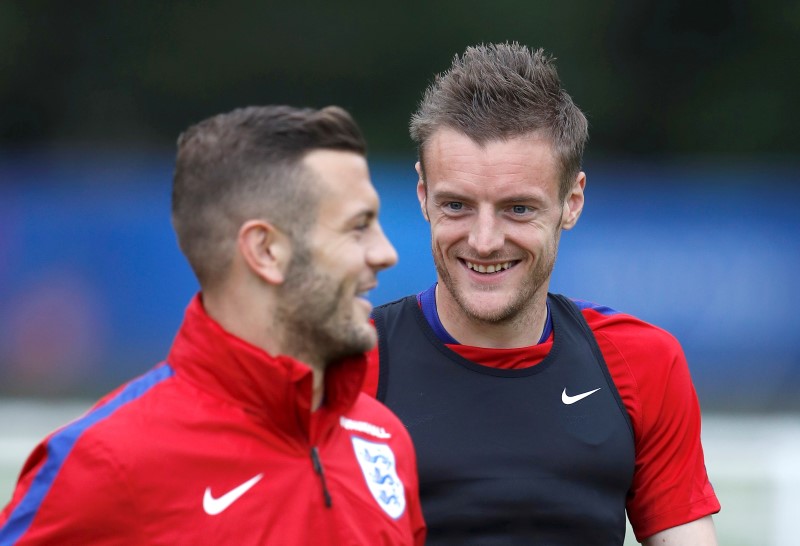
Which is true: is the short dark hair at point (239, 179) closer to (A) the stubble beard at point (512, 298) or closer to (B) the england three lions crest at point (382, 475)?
(B) the england three lions crest at point (382, 475)

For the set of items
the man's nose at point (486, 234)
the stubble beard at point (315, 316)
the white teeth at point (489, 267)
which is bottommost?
the stubble beard at point (315, 316)

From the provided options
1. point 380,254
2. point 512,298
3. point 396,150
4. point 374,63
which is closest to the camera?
point 380,254

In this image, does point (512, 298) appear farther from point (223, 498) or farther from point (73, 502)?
point (73, 502)

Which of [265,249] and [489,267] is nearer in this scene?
[265,249]

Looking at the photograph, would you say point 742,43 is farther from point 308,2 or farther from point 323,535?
point 323,535

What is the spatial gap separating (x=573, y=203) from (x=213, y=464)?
61.8 inches

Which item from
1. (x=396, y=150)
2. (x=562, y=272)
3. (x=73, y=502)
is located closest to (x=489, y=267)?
(x=73, y=502)

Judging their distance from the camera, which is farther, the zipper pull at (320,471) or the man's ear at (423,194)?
the man's ear at (423,194)

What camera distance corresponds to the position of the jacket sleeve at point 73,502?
2266 mm

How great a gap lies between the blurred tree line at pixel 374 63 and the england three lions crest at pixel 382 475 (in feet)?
31.6

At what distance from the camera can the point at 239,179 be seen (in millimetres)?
2521

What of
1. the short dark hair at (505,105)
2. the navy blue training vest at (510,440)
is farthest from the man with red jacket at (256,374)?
the short dark hair at (505,105)

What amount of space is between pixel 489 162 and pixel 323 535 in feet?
4.07

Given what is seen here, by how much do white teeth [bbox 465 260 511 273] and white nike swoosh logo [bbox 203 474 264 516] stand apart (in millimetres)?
1096
